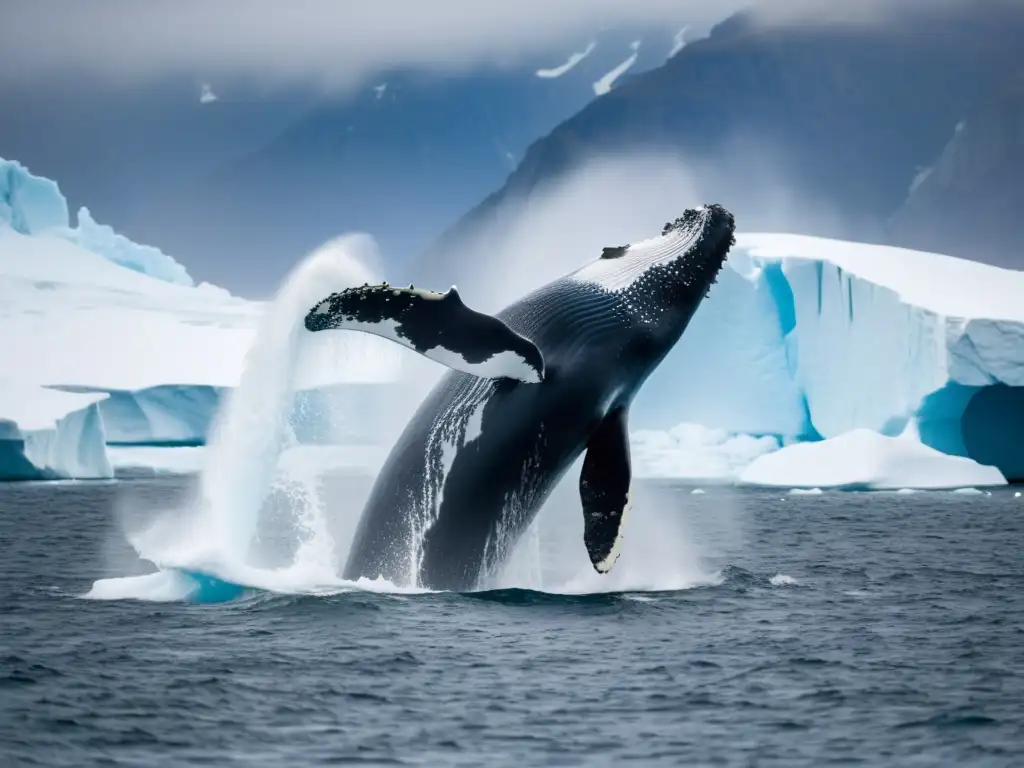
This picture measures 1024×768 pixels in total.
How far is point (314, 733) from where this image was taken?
6.40 meters

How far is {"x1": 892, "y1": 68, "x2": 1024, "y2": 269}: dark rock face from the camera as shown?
318 ft

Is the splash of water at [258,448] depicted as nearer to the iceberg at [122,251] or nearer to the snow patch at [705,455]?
the snow patch at [705,455]

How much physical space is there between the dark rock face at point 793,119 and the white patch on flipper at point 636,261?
314 ft

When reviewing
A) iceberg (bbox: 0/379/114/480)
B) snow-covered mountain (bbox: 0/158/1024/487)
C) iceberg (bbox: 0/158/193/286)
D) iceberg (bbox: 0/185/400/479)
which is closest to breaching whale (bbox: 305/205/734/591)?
snow-covered mountain (bbox: 0/158/1024/487)

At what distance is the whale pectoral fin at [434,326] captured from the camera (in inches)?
314

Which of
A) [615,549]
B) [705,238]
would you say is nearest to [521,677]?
[615,549]

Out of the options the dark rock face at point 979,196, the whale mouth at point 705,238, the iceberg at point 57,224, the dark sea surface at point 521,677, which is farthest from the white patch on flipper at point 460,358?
the dark rock face at point 979,196

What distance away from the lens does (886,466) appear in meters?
35.3

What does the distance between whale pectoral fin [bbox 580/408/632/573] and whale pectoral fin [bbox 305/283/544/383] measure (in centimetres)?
85

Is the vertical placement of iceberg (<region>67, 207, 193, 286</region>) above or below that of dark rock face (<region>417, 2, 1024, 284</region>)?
below

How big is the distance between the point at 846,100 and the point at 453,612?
123m

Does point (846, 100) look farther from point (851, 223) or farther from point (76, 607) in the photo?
point (76, 607)

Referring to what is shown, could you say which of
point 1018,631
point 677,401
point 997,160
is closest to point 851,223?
point 997,160

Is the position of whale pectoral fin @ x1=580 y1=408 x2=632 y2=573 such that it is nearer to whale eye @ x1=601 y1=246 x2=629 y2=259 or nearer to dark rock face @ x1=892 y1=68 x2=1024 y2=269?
whale eye @ x1=601 y1=246 x2=629 y2=259
